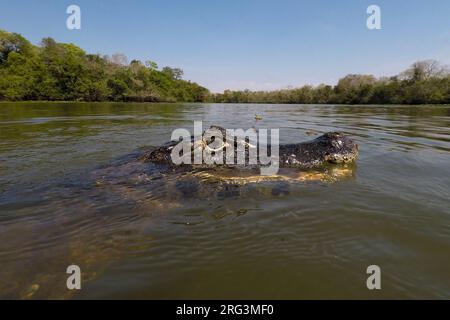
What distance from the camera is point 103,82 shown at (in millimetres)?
62375

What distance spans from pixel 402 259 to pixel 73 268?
2.79 m

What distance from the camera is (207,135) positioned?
489cm

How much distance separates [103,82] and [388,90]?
59.3 m

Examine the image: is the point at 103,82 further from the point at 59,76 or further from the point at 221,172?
the point at 221,172

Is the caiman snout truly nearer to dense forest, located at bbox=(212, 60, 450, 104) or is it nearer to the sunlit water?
the sunlit water

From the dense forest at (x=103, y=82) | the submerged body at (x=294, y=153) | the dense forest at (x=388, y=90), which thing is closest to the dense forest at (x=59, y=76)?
the dense forest at (x=103, y=82)

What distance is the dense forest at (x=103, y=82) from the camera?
168 feet

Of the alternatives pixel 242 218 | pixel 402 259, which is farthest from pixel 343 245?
pixel 242 218

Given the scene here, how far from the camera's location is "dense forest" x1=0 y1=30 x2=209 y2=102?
52.8 meters

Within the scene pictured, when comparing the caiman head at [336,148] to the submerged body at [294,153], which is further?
the caiman head at [336,148]

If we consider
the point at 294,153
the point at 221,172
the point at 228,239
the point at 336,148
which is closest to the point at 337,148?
the point at 336,148

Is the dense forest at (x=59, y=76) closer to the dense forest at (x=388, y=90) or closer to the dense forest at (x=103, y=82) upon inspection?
the dense forest at (x=103, y=82)
